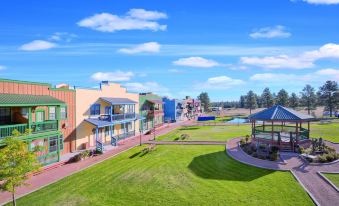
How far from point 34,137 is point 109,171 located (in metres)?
7.42

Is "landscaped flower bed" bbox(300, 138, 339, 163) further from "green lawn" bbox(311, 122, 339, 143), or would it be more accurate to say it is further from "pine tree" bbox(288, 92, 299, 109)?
"pine tree" bbox(288, 92, 299, 109)

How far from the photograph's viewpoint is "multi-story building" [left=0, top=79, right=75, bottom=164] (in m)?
20.5

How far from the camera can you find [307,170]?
63.0 feet

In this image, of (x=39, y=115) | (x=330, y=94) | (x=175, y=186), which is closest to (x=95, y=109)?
(x=39, y=115)

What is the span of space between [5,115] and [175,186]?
16154 mm

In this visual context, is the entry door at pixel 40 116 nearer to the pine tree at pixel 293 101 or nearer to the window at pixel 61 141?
the window at pixel 61 141

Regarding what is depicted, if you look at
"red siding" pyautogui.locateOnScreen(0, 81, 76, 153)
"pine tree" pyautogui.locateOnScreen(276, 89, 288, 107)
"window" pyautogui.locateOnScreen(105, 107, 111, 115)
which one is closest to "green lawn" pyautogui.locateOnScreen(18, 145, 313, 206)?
"red siding" pyautogui.locateOnScreen(0, 81, 76, 153)

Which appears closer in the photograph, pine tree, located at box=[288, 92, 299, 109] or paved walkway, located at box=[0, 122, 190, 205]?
paved walkway, located at box=[0, 122, 190, 205]

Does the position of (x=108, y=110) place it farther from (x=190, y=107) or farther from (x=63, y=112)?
(x=190, y=107)

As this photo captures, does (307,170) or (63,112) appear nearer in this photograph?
(307,170)

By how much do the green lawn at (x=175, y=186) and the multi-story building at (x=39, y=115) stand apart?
449 centimetres

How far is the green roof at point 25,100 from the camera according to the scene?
19.2 m

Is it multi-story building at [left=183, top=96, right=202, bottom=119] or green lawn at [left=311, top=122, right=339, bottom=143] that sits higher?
multi-story building at [left=183, top=96, right=202, bottom=119]

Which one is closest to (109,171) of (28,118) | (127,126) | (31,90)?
(28,118)
